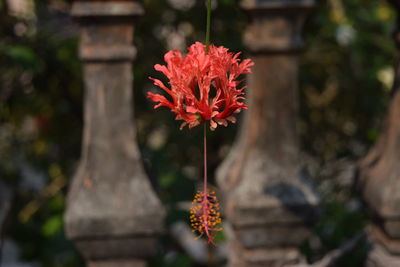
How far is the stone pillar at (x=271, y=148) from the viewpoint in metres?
2.10

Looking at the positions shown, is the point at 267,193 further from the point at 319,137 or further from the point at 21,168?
the point at 21,168

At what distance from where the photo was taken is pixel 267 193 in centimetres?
212

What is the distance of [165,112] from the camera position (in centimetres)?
355

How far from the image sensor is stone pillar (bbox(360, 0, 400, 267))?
214 cm

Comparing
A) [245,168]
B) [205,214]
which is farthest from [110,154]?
[205,214]

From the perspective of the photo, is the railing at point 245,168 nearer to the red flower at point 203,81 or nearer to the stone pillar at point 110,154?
the stone pillar at point 110,154

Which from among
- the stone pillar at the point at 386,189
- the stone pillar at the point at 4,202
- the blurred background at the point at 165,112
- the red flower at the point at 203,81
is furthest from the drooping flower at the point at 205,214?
the stone pillar at the point at 4,202

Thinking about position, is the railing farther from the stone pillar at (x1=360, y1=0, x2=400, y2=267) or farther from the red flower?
the red flower

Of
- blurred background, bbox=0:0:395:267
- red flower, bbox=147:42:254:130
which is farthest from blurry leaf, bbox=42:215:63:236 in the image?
red flower, bbox=147:42:254:130

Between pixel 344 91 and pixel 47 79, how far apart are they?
213 centimetres

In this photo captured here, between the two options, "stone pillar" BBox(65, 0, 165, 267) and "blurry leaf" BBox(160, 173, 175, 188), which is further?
"blurry leaf" BBox(160, 173, 175, 188)

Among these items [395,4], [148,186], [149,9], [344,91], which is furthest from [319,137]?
→ [148,186]

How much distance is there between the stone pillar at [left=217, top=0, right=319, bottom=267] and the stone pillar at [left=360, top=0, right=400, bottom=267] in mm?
279

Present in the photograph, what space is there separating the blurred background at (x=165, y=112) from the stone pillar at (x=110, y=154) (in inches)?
37.0
